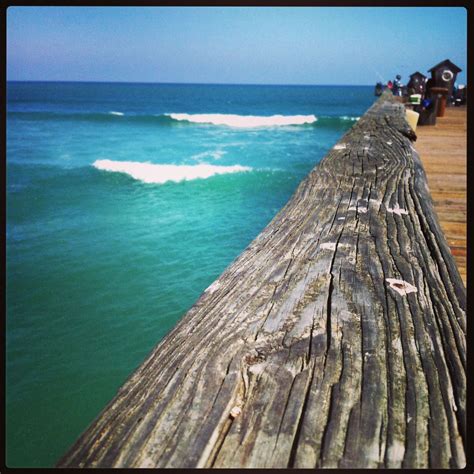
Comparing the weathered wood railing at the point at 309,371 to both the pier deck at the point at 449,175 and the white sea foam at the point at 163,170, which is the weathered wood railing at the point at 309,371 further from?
the white sea foam at the point at 163,170

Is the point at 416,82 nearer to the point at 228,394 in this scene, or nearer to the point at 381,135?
the point at 381,135

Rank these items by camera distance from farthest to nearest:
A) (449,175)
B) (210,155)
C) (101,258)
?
(210,155), (101,258), (449,175)

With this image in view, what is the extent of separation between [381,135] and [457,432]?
7.79ft

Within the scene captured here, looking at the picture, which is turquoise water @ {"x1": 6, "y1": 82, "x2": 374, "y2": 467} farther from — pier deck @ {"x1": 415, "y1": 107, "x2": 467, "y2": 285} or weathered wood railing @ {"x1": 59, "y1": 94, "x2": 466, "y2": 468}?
pier deck @ {"x1": 415, "y1": 107, "x2": 467, "y2": 285}

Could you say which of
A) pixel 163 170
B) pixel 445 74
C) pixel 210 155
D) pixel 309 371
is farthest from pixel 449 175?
pixel 445 74

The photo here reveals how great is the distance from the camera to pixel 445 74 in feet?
54.6

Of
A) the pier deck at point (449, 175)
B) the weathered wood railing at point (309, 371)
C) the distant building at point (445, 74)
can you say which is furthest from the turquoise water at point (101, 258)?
the distant building at point (445, 74)

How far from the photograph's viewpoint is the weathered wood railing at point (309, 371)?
51cm

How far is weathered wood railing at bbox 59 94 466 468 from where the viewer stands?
1.69 feet

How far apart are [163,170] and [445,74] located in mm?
12219

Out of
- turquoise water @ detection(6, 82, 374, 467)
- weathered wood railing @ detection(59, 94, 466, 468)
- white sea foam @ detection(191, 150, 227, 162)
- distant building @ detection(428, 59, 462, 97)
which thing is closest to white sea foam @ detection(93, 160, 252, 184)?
turquoise water @ detection(6, 82, 374, 467)

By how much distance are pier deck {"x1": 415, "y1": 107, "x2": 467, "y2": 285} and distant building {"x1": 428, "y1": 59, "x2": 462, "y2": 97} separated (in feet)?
24.0

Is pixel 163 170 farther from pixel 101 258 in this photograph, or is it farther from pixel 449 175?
pixel 449 175

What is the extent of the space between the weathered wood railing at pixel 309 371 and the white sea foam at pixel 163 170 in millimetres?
12614
